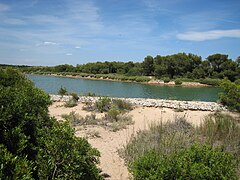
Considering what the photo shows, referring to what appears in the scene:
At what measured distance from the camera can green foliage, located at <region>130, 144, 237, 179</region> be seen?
2988mm

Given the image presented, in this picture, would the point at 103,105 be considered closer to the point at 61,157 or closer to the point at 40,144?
the point at 40,144

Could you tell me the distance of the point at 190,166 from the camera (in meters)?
3.08

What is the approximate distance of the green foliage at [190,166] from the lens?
9.80 feet

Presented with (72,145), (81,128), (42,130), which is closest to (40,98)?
(42,130)

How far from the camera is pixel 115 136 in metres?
7.95

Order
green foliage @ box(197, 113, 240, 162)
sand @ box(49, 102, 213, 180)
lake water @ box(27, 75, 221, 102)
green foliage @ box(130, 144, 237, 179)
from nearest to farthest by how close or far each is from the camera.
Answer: green foliage @ box(130, 144, 237, 179), sand @ box(49, 102, 213, 180), green foliage @ box(197, 113, 240, 162), lake water @ box(27, 75, 221, 102)

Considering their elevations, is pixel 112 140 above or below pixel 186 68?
below

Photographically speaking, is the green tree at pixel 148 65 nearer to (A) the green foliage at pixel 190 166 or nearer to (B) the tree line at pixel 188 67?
(B) the tree line at pixel 188 67

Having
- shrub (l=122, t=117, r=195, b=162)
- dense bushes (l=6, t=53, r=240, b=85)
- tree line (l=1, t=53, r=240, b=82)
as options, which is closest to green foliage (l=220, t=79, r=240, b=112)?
shrub (l=122, t=117, r=195, b=162)

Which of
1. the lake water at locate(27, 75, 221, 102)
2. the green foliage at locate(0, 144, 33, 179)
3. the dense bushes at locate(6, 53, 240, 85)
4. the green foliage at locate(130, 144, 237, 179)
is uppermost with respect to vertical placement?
the dense bushes at locate(6, 53, 240, 85)

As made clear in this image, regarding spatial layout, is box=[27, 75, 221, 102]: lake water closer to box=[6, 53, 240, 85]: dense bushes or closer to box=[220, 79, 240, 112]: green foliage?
box=[220, 79, 240, 112]: green foliage

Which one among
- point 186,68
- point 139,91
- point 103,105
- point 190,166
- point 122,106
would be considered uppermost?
point 186,68

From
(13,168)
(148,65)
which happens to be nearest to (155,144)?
(13,168)

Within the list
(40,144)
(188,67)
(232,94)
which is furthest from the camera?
(188,67)
